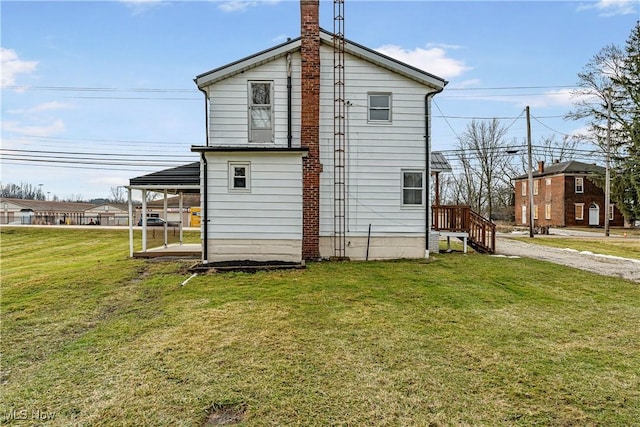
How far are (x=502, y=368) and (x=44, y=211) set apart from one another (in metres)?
69.6

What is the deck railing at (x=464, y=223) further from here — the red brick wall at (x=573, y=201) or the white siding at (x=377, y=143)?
the red brick wall at (x=573, y=201)

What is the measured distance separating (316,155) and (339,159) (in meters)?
0.84

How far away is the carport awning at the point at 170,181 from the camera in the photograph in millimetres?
12758

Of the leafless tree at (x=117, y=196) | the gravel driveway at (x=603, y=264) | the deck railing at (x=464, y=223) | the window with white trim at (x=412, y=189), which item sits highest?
the leafless tree at (x=117, y=196)

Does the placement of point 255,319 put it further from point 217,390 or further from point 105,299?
point 105,299

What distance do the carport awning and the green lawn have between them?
461 cm

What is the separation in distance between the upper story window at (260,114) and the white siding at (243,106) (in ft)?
0.42

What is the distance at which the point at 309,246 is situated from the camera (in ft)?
38.7

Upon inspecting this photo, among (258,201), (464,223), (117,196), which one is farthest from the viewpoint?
(117,196)

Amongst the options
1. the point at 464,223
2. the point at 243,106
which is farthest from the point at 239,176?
the point at 464,223

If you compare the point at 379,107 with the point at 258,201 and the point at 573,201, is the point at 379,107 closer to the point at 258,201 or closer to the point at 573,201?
the point at 258,201

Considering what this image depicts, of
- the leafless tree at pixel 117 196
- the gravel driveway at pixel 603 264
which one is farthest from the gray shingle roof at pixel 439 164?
the leafless tree at pixel 117 196

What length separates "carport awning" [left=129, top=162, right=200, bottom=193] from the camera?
12758 millimetres

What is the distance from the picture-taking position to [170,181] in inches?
513
